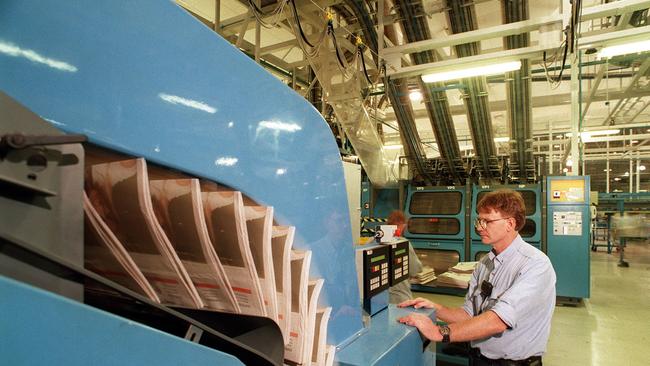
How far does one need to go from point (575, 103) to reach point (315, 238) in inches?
204

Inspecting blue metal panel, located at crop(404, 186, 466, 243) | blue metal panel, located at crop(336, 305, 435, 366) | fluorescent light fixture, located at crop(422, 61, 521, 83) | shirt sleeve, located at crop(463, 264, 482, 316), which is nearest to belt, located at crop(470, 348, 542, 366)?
shirt sleeve, located at crop(463, 264, 482, 316)

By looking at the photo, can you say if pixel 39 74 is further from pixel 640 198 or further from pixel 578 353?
pixel 640 198

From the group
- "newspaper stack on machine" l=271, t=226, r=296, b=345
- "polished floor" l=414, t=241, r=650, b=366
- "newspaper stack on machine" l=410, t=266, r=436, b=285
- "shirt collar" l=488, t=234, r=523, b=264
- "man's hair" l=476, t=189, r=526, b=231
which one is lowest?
"polished floor" l=414, t=241, r=650, b=366

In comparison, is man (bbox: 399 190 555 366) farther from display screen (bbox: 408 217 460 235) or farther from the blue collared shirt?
display screen (bbox: 408 217 460 235)

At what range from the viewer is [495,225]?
1.84m

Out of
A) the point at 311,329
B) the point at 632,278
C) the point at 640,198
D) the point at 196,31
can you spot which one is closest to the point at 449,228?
the point at 632,278

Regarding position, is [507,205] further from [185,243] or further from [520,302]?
[185,243]

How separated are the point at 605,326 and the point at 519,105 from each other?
A: 3.01 metres

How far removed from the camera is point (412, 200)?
659 centimetres

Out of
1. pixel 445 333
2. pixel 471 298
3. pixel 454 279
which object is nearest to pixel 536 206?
pixel 454 279

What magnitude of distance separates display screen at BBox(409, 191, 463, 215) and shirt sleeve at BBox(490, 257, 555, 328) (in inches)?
184

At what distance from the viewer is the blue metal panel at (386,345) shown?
116 cm

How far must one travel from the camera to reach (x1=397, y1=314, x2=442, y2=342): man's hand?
60.3 inches

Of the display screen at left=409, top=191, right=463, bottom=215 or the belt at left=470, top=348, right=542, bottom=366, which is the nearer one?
the belt at left=470, top=348, right=542, bottom=366
